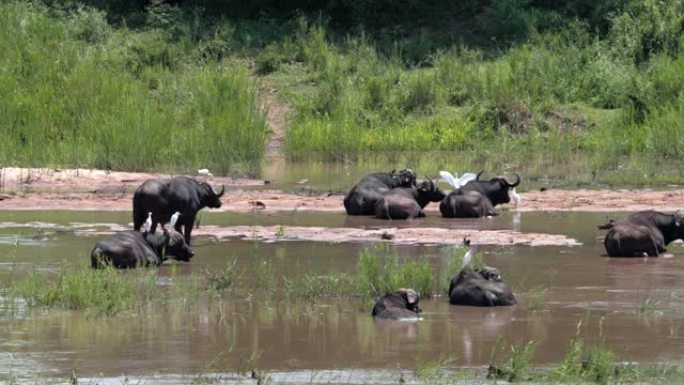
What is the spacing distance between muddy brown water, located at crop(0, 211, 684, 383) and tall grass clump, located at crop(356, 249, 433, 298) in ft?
0.54

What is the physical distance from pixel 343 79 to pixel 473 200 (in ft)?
48.4

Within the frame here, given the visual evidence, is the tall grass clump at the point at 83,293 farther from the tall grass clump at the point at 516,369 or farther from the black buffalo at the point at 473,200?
the black buffalo at the point at 473,200

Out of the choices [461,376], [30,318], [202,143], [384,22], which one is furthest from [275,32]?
[461,376]

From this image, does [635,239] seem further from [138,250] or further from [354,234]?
[138,250]

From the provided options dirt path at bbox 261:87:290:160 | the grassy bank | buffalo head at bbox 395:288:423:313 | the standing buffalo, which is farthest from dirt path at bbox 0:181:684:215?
buffalo head at bbox 395:288:423:313

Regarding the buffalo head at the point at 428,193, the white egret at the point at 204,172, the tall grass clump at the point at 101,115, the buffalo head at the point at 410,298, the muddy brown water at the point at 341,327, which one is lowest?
the muddy brown water at the point at 341,327

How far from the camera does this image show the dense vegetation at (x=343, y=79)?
24.3 metres

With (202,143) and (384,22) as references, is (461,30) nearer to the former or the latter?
(384,22)

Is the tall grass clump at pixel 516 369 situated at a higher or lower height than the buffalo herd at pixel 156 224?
lower

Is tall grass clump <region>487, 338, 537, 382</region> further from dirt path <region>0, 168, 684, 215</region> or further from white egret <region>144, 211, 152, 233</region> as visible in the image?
dirt path <region>0, 168, 684, 215</region>

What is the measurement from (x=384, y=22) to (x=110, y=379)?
29.9 meters

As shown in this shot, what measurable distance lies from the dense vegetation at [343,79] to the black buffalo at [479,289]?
12.6 meters

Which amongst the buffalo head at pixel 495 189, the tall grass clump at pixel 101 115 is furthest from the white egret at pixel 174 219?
the tall grass clump at pixel 101 115

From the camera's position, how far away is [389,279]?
38.0 feet
